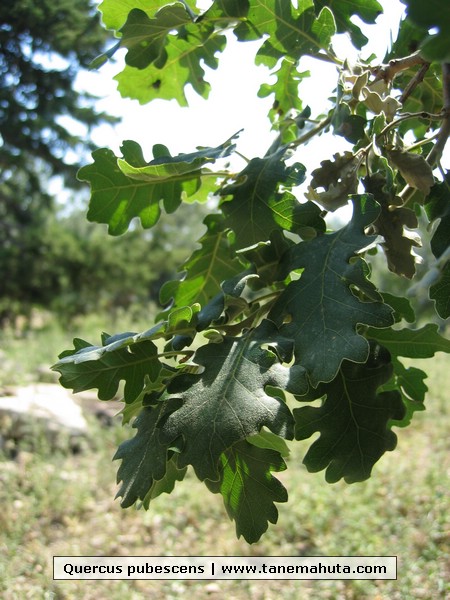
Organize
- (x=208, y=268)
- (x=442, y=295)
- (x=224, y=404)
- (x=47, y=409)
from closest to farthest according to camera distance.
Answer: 1. (x=224, y=404)
2. (x=442, y=295)
3. (x=208, y=268)
4. (x=47, y=409)

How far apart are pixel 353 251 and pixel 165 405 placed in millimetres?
377

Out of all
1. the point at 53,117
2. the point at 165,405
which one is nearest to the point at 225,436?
the point at 165,405

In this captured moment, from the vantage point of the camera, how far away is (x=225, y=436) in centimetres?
83

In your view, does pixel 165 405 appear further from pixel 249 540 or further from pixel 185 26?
pixel 185 26

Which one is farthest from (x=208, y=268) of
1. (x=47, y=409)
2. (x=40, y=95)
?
(x=40, y=95)

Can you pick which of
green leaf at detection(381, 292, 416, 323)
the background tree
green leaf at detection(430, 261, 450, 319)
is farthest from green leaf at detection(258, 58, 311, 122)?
the background tree

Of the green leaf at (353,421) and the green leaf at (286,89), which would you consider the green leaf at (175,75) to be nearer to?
the green leaf at (286,89)

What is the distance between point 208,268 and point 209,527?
2412 mm

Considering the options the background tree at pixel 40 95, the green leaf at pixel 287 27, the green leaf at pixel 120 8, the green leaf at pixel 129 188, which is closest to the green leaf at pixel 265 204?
the green leaf at pixel 129 188

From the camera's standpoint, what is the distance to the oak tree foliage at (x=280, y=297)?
0.88 metres

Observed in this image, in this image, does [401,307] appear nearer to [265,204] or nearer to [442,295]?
[442,295]

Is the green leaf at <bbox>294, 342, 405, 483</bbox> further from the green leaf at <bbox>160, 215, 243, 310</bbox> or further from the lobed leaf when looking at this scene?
the green leaf at <bbox>160, 215, 243, 310</bbox>

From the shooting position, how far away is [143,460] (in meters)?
0.94

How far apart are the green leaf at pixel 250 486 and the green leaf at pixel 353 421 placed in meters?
0.09
